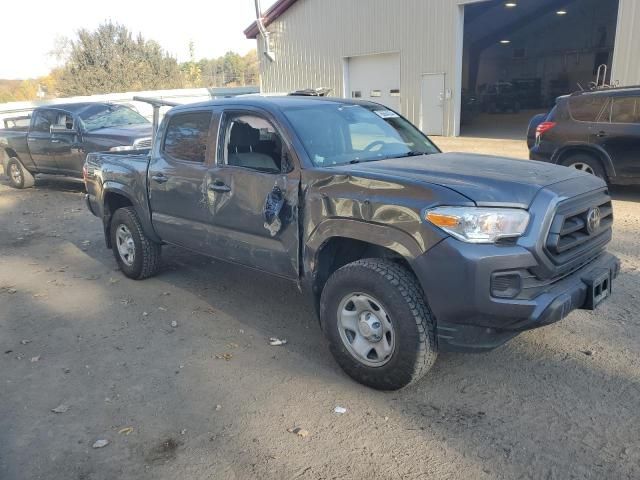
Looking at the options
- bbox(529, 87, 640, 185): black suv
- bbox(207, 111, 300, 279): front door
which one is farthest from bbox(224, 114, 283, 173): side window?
bbox(529, 87, 640, 185): black suv

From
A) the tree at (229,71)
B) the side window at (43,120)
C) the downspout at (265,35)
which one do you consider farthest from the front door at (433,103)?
the tree at (229,71)

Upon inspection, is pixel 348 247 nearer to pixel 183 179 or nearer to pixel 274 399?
pixel 274 399

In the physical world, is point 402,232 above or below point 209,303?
above

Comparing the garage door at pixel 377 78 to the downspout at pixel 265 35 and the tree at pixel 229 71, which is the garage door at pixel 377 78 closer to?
the downspout at pixel 265 35

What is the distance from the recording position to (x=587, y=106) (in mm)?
8734

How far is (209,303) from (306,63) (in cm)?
1904

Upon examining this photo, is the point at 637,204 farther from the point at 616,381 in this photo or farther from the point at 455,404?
the point at 455,404

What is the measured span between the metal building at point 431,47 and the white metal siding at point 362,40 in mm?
35

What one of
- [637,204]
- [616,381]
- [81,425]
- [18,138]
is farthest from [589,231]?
[18,138]

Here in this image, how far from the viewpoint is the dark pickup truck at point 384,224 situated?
304 cm

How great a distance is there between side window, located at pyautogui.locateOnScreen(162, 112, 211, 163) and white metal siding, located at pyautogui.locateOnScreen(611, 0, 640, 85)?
1348 cm

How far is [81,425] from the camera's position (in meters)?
3.37

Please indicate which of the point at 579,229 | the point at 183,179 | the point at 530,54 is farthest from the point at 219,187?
the point at 530,54

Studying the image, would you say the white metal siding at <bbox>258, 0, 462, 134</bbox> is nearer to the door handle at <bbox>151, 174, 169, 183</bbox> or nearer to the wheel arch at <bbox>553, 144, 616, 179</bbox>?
the wheel arch at <bbox>553, 144, 616, 179</bbox>
